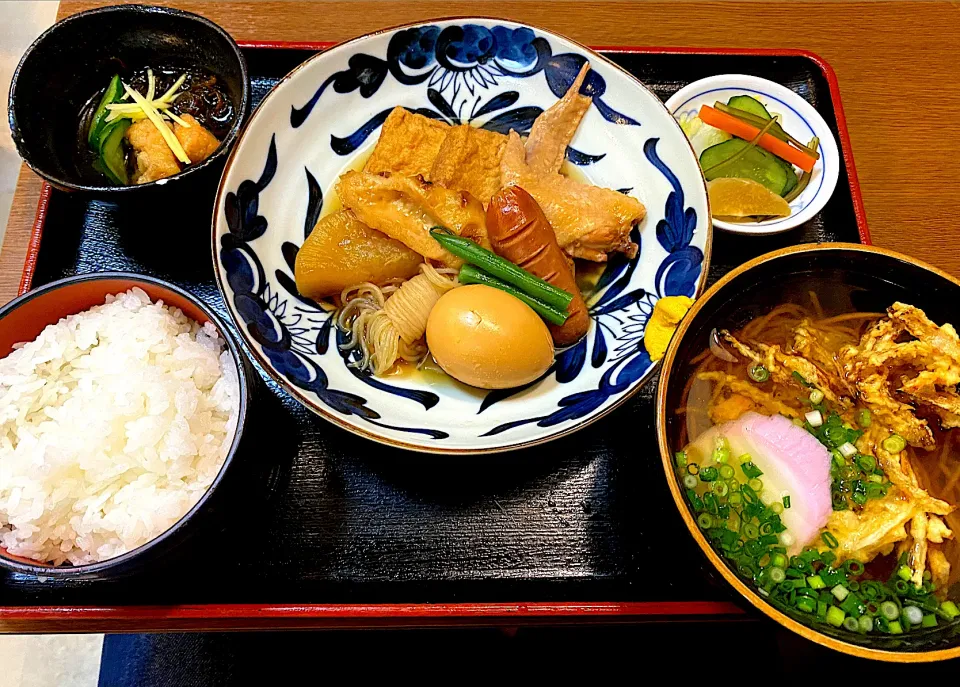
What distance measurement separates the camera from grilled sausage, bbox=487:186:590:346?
190cm

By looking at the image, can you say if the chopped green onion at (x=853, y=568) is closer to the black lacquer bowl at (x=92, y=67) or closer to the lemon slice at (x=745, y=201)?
the lemon slice at (x=745, y=201)

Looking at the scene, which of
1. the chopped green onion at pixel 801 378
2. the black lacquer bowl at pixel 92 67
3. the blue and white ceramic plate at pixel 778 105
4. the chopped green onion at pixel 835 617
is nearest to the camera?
the chopped green onion at pixel 835 617

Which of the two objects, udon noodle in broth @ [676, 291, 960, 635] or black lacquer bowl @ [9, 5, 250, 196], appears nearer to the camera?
udon noodle in broth @ [676, 291, 960, 635]

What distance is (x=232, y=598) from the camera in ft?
5.39

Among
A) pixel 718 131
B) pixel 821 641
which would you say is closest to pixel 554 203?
pixel 718 131

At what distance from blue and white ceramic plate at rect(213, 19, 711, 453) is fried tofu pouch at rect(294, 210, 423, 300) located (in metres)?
0.07

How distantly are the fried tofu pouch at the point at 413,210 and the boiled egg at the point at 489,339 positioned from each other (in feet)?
0.67

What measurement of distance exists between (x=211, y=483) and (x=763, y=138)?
6.51 feet

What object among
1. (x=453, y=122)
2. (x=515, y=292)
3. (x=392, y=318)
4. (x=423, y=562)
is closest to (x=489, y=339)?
(x=515, y=292)

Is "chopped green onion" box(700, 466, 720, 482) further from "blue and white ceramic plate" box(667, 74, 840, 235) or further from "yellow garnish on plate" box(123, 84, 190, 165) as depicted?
"yellow garnish on plate" box(123, 84, 190, 165)

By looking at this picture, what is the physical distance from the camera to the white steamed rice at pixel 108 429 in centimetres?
153

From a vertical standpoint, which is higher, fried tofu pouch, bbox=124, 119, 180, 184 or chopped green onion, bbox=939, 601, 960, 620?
fried tofu pouch, bbox=124, 119, 180, 184

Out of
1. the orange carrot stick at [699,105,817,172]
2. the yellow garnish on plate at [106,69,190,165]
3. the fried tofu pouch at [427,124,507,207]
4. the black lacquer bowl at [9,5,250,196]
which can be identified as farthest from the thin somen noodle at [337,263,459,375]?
the orange carrot stick at [699,105,817,172]

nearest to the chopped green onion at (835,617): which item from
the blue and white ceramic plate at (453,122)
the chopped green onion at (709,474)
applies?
the chopped green onion at (709,474)
